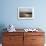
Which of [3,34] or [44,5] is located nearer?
[3,34]

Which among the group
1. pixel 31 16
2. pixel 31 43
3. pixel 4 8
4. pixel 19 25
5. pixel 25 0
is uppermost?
pixel 25 0

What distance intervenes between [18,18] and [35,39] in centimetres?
96

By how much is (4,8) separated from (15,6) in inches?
14.8

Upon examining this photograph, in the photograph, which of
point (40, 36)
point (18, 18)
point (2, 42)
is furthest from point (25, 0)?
point (2, 42)

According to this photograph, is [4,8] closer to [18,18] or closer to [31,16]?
[18,18]

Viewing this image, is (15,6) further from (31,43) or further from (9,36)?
(31,43)

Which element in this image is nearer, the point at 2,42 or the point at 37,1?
the point at 2,42

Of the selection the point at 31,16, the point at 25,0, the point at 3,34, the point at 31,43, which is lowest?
the point at 31,43

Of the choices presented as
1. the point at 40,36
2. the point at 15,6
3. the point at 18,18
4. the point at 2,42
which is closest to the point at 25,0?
the point at 15,6

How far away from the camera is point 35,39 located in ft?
11.8

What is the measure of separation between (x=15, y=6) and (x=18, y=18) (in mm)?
415

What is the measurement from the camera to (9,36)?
356cm

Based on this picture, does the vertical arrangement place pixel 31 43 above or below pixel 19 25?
below

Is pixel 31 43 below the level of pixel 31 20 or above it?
below
